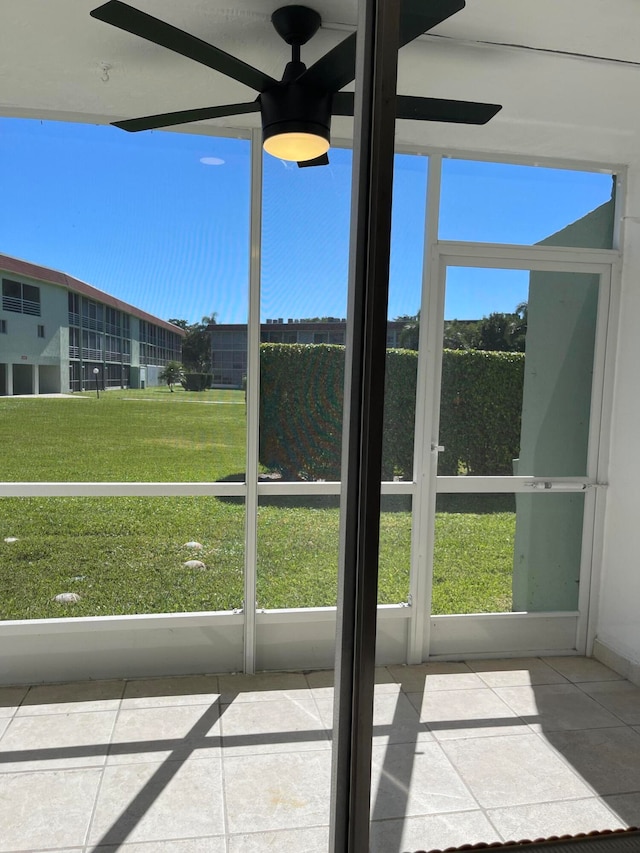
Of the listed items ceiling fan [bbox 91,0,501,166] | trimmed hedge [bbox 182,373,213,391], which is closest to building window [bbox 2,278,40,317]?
trimmed hedge [bbox 182,373,213,391]

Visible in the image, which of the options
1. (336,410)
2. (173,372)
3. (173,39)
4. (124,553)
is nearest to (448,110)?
(173,39)

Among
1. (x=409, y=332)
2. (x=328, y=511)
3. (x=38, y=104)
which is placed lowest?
(x=328, y=511)

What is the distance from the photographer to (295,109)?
1.85 metres

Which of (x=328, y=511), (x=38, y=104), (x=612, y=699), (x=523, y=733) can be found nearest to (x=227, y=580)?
(x=328, y=511)

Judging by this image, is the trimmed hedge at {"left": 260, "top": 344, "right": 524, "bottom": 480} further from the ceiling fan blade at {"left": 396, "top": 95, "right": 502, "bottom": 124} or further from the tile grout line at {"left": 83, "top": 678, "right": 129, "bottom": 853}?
the tile grout line at {"left": 83, "top": 678, "right": 129, "bottom": 853}

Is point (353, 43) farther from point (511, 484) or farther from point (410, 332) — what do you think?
point (511, 484)

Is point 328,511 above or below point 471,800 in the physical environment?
above

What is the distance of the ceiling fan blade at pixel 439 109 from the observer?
1.83 m

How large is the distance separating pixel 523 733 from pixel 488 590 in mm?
595

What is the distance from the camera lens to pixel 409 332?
200 centimetres

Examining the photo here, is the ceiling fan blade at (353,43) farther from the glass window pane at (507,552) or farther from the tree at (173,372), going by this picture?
the glass window pane at (507,552)

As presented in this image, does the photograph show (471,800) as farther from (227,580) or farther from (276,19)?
(276,19)

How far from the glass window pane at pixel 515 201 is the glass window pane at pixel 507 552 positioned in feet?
3.46

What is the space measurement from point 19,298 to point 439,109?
191 cm
